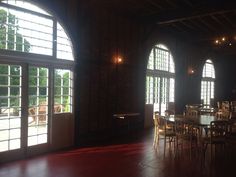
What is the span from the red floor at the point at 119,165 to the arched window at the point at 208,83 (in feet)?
32.3

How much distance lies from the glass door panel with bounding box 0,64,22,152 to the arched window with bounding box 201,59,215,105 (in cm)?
1184

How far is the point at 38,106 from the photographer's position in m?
6.00

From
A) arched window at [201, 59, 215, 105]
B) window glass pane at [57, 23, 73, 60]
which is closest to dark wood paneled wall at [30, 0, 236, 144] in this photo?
window glass pane at [57, 23, 73, 60]

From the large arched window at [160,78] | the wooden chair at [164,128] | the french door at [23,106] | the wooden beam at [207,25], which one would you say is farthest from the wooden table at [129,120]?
the wooden beam at [207,25]

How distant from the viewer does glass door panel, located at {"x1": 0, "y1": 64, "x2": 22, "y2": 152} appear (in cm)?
522

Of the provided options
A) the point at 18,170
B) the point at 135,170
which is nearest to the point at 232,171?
the point at 135,170

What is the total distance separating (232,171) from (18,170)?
4157mm

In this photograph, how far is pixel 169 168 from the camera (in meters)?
5.04

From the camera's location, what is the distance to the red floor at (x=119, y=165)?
467cm

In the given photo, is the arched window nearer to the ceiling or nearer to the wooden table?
the ceiling

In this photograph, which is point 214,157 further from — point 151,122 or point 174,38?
point 174,38

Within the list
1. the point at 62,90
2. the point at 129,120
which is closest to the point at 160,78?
the point at 129,120

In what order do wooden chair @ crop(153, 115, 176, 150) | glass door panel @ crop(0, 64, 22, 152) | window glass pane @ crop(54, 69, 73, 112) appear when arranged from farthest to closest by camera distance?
window glass pane @ crop(54, 69, 73, 112) < wooden chair @ crop(153, 115, 176, 150) < glass door panel @ crop(0, 64, 22, 152)

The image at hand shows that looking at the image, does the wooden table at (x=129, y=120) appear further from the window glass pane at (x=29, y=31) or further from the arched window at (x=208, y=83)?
the arched window at (x=208, y=83)
